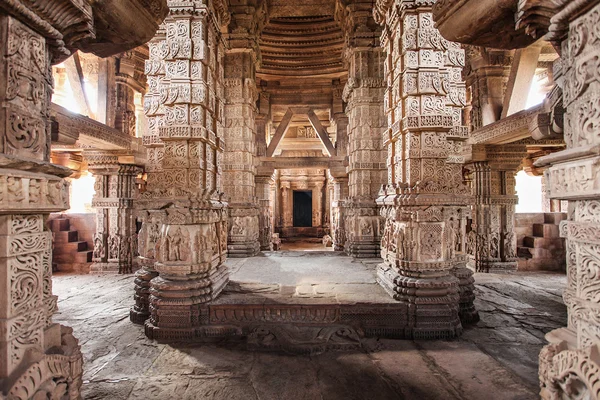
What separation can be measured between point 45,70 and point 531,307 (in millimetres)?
7400

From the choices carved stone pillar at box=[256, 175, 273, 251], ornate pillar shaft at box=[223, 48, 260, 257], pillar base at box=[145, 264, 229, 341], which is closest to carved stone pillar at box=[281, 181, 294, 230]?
carved stone pillar at box=[256, 175, 273, 251]

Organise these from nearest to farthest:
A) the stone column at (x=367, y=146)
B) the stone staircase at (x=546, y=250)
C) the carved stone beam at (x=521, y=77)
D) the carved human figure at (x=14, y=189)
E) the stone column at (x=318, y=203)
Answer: the carved human figure at (x=14, y=189)
the carved stone beam at (x=521, y=77)
the stone column at (x=367, y=146)
the stone staircase at (x=546, y=250)
the stone column at (x=318, y=203)

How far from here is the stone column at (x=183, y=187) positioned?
4117mm

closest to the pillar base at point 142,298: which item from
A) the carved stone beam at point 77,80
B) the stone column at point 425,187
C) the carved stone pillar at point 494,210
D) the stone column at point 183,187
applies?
the stone column at point 183,187

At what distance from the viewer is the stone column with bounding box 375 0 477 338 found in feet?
13.4

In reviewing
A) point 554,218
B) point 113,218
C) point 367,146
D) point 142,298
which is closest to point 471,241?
point 554,218

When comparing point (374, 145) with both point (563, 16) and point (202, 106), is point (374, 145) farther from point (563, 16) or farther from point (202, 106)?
point (563, 16)

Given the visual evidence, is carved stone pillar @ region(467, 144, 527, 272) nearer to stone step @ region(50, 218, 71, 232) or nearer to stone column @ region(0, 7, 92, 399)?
stone column @ region(0, 7, 92, 399)

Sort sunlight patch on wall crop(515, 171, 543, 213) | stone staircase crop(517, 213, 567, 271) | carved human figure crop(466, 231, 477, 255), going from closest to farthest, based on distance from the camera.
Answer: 1. carved human figure crop(466, 231, 477, 255)
2. stone staircase crop(517, 213, 567, 271)
3. sunlight patch on wall crop(515, 171, 543, 213)

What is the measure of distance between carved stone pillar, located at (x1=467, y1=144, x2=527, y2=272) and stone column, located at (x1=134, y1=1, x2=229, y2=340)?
7.61m

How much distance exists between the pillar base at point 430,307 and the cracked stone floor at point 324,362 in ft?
0.57

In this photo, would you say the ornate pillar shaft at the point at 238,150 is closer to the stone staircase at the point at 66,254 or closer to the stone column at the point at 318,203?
the stone staircase at the point at 66,254

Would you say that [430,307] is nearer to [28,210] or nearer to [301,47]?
[28,210]

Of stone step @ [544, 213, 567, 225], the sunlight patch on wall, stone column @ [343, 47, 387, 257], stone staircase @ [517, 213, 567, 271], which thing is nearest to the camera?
stone column @ [343, 47, 387, 257]
